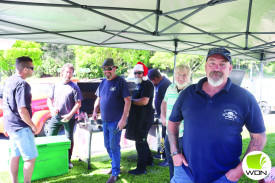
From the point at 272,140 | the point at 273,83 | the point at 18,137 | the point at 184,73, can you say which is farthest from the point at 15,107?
the point at 273,83

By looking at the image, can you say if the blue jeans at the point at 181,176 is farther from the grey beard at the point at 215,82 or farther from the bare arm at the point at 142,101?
the bare arm at the point at 142,101

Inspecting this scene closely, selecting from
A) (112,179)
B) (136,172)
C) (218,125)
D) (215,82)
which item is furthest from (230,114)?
(136,172)

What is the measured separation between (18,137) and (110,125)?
1.28 metres

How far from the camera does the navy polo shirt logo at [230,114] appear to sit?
1.63 meters

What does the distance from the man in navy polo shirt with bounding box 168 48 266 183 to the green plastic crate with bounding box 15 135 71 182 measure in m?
2.56

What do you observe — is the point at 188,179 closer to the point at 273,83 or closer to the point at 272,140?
the point at 272,140

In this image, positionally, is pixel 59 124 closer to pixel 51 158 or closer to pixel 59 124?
pixel 59 124

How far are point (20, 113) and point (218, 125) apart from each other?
7.33 ft

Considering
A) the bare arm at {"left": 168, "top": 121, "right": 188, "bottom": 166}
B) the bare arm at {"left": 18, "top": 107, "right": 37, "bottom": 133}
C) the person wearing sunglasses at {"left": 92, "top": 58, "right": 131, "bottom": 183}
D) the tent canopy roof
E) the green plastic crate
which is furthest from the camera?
the green plastic crate

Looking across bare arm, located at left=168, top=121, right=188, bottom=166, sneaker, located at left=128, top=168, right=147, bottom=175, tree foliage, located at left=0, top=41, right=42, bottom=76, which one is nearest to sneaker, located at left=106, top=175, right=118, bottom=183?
sneaker, located at left=128, top=168, right=147, bottom=175

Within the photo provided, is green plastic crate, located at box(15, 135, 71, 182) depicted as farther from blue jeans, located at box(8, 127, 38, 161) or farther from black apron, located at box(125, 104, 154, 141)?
black apron, located at box(125, 104, 154, 141)

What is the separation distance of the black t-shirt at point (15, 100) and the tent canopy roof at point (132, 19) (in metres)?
0.93

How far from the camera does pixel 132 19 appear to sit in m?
3.65

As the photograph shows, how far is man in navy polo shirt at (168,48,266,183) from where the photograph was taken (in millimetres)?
1643
